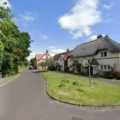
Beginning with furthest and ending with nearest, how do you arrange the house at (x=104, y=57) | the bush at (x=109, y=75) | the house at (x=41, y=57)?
the house at (x=41, y=57) → the house at (x=104, y=57) → the bush at (x=109, y=75)

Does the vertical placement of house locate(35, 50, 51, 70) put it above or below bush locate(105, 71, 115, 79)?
above

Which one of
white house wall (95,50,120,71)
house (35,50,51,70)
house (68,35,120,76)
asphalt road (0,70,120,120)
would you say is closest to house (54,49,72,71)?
house (35,50,51,70)

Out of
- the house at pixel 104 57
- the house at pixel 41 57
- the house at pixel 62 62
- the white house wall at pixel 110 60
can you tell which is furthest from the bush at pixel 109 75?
the house at pixel 41 57

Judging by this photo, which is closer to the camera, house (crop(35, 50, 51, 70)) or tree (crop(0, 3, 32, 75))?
tree (crop(0, 3, 32, 75))

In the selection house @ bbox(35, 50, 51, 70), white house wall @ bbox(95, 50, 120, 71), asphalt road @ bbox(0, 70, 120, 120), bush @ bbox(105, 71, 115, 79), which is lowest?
asphalt road @ bbox(0, 70, 120, 120)

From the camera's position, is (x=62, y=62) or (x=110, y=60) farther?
(x=62, y=62)

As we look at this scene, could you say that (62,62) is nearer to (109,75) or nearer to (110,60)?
(110,60)

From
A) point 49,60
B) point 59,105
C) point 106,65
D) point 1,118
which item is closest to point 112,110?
point 59,105

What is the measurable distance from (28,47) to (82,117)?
1685 inches

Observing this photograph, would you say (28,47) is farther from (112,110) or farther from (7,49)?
(112,110)

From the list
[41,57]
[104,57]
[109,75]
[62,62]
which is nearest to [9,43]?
[104,57]

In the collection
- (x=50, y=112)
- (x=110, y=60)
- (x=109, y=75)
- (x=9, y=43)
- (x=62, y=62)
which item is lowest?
(x=50, y=112)

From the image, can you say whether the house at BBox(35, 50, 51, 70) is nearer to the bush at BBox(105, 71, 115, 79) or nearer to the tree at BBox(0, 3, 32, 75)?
the tree at BBox(0, 3, 32, 75)

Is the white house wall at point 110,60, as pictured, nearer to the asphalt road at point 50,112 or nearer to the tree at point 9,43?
the tree at point 9,43
